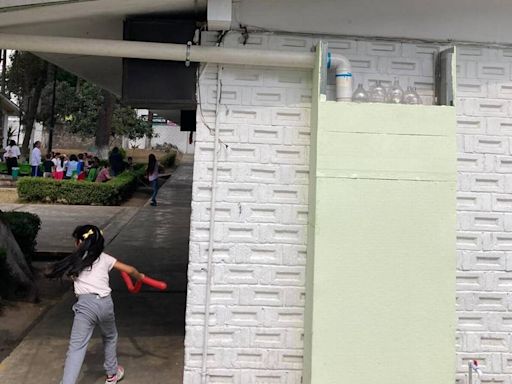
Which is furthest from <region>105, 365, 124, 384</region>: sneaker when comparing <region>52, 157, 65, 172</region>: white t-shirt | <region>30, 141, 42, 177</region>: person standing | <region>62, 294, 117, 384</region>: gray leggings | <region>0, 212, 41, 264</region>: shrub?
<region>30, 141, 42, 177</region>: person standing

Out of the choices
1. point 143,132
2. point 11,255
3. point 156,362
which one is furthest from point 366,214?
point 143,132

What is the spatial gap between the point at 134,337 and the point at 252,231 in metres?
2.16

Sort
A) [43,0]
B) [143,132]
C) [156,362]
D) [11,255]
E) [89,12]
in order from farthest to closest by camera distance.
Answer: [143,132] < [11,255] < [156,362] < [89,12] < [43,0]

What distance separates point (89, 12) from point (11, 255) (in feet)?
12.3

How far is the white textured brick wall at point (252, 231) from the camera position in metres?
3.73

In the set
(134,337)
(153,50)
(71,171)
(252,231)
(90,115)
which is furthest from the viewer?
(90,115)

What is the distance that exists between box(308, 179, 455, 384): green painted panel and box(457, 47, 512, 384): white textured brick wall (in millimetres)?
417

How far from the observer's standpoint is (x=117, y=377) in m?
4.12

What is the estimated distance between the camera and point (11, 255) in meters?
6.22

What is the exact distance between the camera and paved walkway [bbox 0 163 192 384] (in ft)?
14.0

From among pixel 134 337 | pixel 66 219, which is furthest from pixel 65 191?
pixel 134 337

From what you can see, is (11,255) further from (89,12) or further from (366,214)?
(366,214)

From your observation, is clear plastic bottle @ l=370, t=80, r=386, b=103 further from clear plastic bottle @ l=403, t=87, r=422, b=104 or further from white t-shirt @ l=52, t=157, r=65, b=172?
white t-shirt @ l=52, t=157, r=65, b=172

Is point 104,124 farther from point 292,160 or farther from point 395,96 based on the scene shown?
point 395,96
